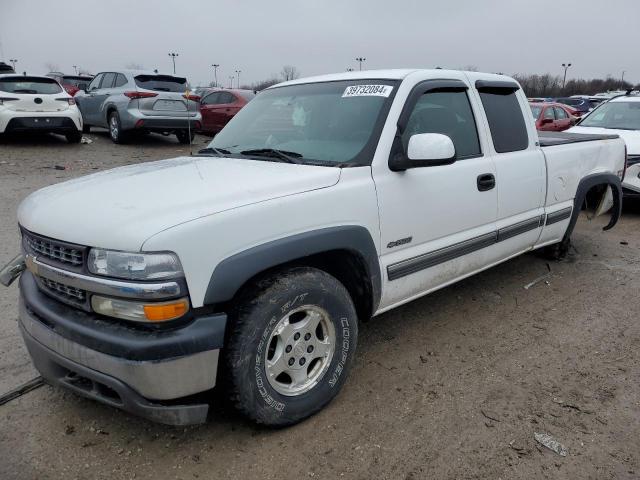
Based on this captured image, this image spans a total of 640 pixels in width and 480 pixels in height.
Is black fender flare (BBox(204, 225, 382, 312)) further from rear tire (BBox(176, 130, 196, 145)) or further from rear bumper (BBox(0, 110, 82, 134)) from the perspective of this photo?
rear bumper (BBox(0, 110, 82, 134))

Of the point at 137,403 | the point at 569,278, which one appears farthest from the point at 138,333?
the point at 569,278

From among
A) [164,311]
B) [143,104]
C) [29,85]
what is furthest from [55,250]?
[29,85]

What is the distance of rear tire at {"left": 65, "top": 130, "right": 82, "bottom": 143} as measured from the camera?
38.5 ft

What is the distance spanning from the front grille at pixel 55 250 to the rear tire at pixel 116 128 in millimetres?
10184

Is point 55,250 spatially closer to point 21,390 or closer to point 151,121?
point 21,390

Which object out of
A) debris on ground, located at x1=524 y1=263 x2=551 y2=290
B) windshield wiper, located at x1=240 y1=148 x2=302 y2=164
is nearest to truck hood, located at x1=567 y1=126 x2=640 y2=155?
debris on ground, located at x1=524 y1=263 x2=551 y2=290

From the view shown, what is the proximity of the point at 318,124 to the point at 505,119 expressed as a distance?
64.4 inches

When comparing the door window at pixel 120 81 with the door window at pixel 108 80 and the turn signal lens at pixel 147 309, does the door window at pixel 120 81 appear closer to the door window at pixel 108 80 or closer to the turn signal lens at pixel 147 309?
the door window at pixel 108 80

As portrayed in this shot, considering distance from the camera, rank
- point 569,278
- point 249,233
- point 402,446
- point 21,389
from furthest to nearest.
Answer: point 569,278, point 21,389, point 402,446, point 249,233

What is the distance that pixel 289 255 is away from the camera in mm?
2424

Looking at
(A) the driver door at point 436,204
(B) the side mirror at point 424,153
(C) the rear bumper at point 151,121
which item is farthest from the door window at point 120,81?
(B) the side mirror at point 424,153

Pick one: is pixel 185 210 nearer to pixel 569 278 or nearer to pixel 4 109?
pixel 569 278

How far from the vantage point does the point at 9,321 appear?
3756 mm

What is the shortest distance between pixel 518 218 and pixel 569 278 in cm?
129
